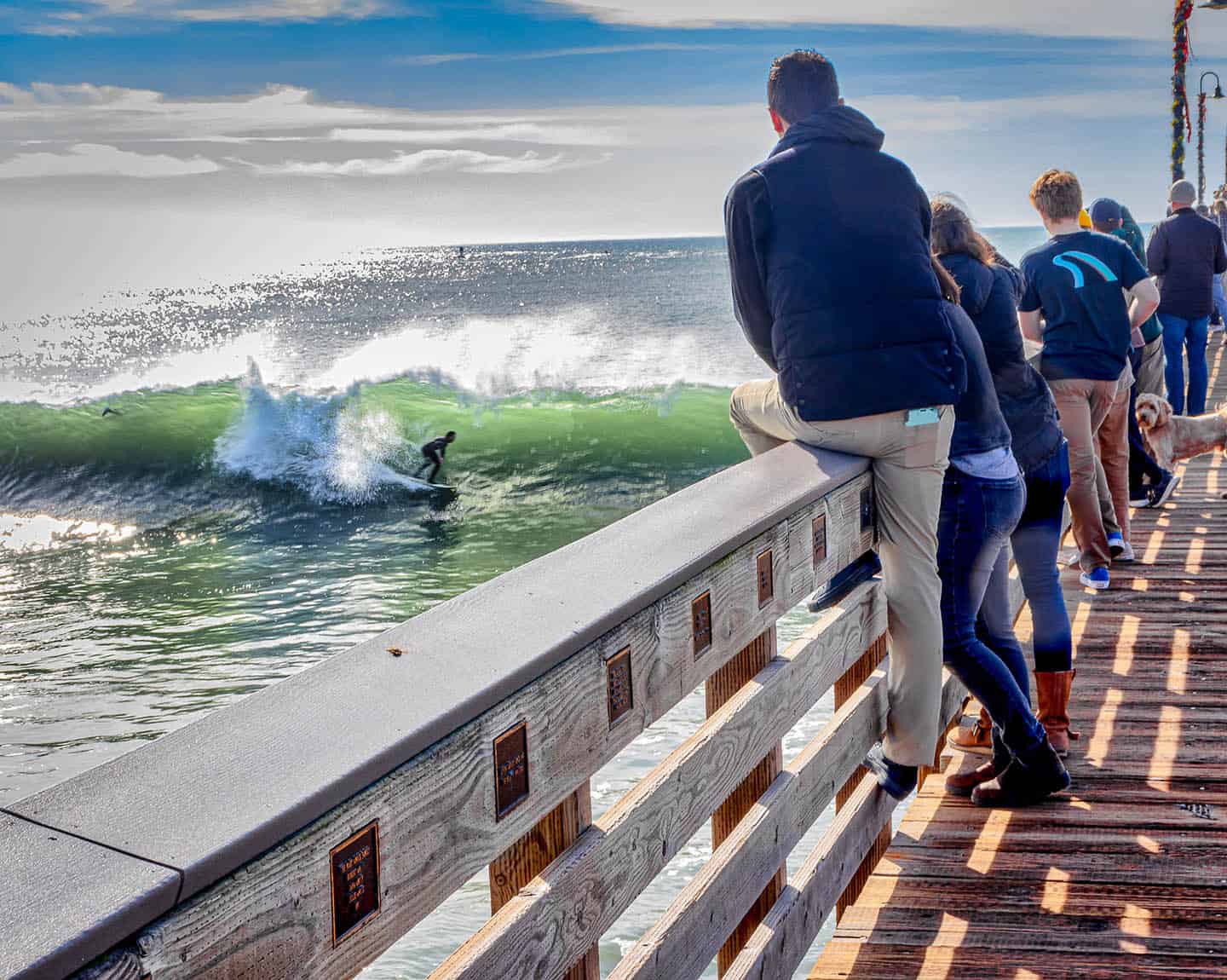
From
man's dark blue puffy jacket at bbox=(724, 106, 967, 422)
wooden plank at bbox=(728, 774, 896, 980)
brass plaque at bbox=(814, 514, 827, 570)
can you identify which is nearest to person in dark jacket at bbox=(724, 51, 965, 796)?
man's dark blue puffy jacket at bbox=(724, 106, 967, 422)

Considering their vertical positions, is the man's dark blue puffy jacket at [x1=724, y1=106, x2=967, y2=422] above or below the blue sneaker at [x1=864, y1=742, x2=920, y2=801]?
above

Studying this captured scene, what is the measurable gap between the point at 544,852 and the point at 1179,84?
2406 centimetres

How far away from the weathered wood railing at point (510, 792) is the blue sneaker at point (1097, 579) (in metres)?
3.43

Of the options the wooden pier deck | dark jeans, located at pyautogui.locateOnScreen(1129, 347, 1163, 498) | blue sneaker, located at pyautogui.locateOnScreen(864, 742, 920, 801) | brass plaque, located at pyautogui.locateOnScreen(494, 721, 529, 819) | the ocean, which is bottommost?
the ocean

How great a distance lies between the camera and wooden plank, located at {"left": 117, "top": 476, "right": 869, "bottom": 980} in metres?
1.10

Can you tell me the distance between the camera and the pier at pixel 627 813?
1104mm

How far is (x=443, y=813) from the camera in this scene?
142 centimetres

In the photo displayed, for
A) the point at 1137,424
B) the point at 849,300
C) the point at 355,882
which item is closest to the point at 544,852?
the point at 355,882

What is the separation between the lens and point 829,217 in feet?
9.61

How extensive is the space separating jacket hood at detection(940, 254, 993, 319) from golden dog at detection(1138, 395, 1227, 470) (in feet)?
8.83

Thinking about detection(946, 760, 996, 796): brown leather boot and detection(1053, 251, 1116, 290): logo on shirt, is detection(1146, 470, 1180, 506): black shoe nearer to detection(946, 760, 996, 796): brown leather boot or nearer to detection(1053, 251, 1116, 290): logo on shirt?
detection(1053, 251, 1116, 290): logo on shirt

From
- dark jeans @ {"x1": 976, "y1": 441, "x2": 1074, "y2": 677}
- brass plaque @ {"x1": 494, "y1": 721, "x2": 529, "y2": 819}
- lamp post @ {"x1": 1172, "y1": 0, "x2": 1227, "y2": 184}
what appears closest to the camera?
brass plaque @ {"x1": 494, "y1": 721, "x2": 529, "y2": 819}

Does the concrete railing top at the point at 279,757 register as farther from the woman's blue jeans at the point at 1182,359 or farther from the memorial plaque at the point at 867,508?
the woman's blue jeans at the point at 1182,359

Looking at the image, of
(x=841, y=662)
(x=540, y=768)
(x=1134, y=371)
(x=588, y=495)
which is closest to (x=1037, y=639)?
(x=841, y=662)
